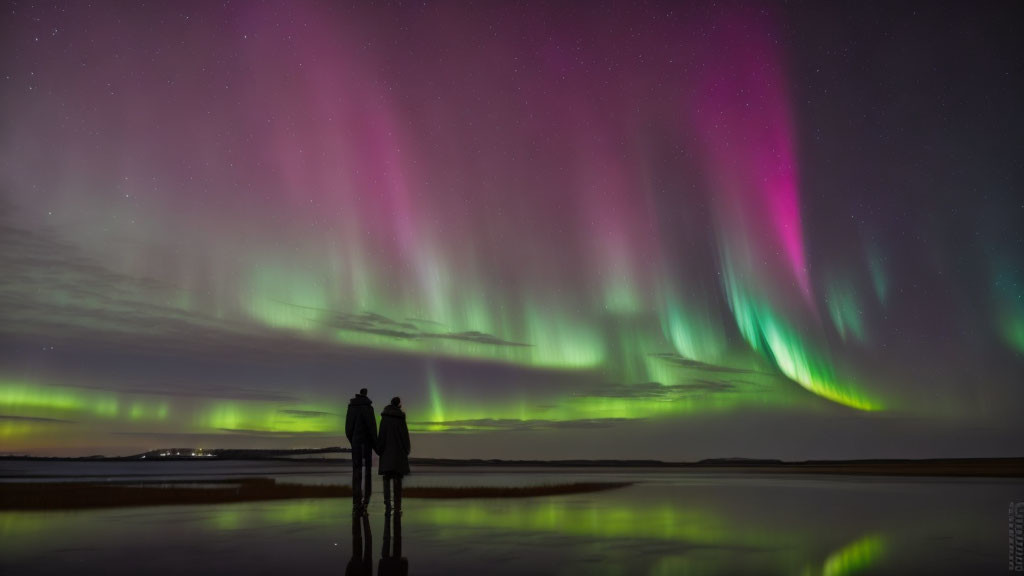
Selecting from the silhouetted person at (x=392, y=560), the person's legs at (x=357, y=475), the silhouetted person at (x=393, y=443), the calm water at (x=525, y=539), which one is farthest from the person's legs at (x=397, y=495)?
the silhouetted person at (x=392, y=560)

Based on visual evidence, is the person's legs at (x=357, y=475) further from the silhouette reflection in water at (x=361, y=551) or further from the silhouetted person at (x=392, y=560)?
the silhouetted person at (x=392, y=560)

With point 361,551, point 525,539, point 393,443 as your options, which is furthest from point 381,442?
point 361,551

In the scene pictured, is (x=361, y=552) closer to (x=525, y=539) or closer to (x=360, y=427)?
(x=525, y=539)

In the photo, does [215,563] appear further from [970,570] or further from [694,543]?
[970,570]

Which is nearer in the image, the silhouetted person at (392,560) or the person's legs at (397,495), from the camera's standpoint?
the silhouetted person at (392,560)

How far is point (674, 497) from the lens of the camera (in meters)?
24.0

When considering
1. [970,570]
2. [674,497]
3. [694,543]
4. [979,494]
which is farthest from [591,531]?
[979,494]

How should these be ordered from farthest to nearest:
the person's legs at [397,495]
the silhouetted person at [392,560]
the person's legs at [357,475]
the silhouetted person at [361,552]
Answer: the person's legs at [357,475], the person's legs at [397,495], the silhouetted person at [361,552], the silhouetted person at [392,560]

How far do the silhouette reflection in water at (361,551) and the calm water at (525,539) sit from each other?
0.15 feet

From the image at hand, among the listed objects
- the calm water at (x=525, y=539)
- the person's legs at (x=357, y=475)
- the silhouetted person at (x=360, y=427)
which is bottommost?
the calm water at (x=525, y=539)

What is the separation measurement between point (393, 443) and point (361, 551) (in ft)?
18.0

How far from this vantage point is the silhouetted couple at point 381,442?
15.9 meters

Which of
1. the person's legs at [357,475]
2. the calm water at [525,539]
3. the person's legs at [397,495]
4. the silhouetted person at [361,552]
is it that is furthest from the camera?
the person's legs at [357,475]

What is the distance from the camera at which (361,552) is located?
10305 mm
